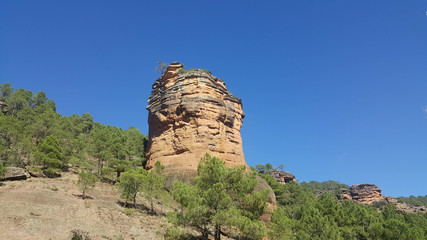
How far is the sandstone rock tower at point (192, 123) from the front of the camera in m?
46.7

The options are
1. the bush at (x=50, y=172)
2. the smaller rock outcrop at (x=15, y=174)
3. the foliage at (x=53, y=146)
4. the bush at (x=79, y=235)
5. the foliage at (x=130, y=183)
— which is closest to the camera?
the bush at (x=79, y=235)

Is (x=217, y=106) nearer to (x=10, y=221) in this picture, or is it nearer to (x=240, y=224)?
(x=240, y=224)

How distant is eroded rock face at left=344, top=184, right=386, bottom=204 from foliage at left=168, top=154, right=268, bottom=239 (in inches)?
4218

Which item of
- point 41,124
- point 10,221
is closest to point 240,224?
point 10,221

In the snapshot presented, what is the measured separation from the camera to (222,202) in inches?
820

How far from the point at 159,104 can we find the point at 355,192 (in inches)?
3959

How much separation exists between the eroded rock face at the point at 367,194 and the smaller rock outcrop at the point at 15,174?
115 metres

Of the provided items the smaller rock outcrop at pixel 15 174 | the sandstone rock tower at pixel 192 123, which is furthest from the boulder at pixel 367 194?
the smaller rock outcrop at pixel 15 174

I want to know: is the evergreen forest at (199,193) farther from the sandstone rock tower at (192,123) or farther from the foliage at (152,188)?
the sandstone rock tower at (192,123)

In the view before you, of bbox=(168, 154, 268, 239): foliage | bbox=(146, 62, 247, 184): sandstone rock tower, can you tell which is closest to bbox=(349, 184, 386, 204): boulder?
bbox=(146, 62, 247, 184): sandstone rock tower

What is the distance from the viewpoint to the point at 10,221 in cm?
1934

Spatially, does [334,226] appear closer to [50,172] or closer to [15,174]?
[50,172]

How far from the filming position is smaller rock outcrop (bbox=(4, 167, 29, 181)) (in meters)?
31.3

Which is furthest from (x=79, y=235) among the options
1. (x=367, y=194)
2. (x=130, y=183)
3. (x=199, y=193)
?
(x=367, y=194)
